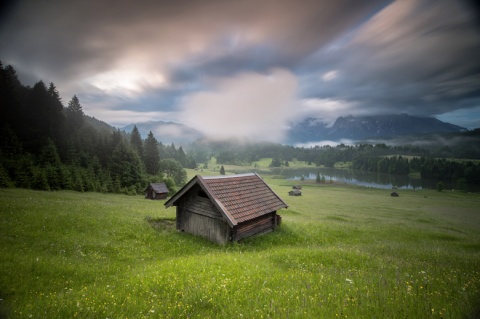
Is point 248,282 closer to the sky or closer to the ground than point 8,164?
closer to the ground

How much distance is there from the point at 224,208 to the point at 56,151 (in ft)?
218

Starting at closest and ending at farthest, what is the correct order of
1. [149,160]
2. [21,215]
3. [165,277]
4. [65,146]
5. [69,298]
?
[69,298]
[165,277]
[21,215]
[65,146]
[149,160]

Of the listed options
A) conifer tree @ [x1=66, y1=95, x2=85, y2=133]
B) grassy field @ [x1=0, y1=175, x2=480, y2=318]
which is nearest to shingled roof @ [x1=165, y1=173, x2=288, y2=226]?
grassy field @ [x1=0, y1=175, x2=480, y2=318]

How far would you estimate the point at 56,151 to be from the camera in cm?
5978

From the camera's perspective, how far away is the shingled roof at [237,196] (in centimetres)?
1717

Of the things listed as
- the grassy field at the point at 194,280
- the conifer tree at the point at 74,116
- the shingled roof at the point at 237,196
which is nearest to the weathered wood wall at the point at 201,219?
the shingled roof at the point at 237,196

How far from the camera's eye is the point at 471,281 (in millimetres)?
8531

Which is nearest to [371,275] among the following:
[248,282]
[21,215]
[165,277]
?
[248,282]

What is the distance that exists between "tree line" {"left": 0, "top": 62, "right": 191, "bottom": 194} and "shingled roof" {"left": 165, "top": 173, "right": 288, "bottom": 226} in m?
45.7

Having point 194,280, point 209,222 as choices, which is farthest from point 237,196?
point 194,280

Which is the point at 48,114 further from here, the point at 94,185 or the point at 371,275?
the point at 371,275

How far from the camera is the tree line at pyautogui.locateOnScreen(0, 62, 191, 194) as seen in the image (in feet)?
152

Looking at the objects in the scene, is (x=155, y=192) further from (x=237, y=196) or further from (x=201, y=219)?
(x=237, y=196)

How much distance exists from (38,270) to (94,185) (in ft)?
191
